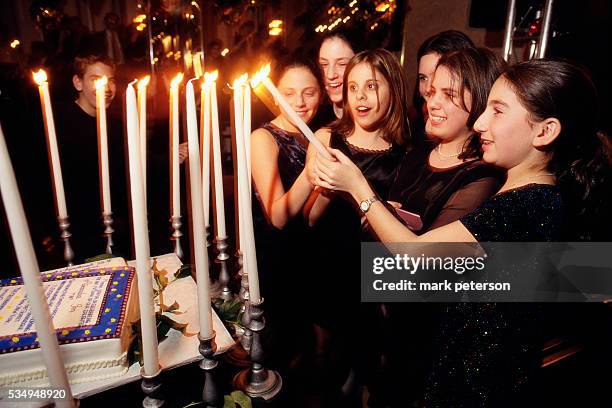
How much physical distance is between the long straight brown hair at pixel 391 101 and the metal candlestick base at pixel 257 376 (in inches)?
55.8

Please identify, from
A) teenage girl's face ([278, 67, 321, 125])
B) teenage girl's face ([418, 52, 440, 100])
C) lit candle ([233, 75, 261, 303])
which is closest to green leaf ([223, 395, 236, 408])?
lit candle ([233, 75, 261, 303])

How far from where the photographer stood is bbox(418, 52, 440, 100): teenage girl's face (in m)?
2.11

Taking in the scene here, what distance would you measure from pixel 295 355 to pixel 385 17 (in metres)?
5.56

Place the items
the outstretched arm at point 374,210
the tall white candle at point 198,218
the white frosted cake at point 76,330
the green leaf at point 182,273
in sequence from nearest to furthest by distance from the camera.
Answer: the tall white candle at point 198,218
the white frosted cake at point 76,330
the green leaf at point 182,273
the outstretched arm at point 374,210

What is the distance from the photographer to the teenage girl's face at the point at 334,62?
225 cm

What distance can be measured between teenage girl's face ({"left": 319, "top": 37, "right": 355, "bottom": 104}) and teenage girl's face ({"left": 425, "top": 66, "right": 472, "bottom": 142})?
2.48 ft

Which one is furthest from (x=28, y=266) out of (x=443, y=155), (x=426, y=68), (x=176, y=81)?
(x=426, y=68)

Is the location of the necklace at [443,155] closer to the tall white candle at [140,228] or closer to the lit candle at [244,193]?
the lit candle at [244,193]

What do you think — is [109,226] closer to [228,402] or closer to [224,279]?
[224,279]

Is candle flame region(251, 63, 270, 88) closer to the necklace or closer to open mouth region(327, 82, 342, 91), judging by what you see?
→ the necklace

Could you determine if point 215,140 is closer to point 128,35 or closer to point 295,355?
point 295,355

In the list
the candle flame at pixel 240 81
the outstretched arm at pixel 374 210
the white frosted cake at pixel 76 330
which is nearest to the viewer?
the white frosted cake at pixel 76 330

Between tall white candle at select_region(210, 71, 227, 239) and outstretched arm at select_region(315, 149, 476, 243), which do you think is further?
outstretched arm at select_region(315, 149, 476, 243)

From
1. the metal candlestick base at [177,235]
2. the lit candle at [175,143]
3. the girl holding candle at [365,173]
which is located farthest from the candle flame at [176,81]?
the girl holding candle at [365,173]
